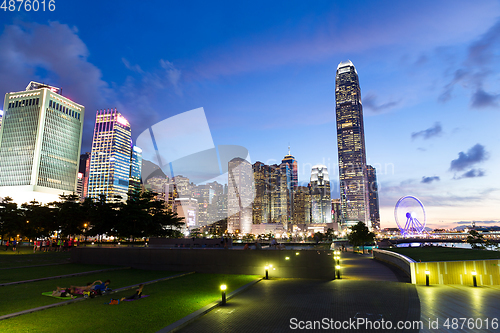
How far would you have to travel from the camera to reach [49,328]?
357 inches

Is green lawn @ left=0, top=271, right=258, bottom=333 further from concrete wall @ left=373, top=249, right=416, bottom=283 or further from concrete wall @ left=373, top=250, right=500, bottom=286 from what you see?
concrete wall @ left=373, top=249, right=416, bottom=283

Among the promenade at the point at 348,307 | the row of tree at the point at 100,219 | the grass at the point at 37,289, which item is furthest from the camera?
the row of tree at the point at 100,219

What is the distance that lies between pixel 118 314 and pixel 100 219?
145 feet

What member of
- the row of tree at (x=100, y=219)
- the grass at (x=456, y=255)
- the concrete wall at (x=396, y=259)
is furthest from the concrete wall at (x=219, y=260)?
the row of tree at (x=100, y=219)

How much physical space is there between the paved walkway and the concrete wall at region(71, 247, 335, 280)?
14.0 ft

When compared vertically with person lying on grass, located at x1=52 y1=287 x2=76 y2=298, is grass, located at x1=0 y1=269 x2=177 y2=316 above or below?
below

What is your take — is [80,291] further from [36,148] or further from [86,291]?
[36,148]

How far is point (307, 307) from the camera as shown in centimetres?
1166

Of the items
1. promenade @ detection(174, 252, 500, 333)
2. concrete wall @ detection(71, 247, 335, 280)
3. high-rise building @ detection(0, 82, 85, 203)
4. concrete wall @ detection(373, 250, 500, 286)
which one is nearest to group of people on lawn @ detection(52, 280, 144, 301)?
promenade @ detection(174, 252, 500, 333)

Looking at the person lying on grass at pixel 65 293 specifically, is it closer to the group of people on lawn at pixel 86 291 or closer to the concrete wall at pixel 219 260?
the group of people on lawn at pixel 86 291

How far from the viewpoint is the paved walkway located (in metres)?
9.50

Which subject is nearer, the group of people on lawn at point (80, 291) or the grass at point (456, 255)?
the group of people on lawn at point (80, 291)

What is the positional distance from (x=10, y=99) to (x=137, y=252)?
164357mm

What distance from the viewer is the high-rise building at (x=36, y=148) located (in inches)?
5325
